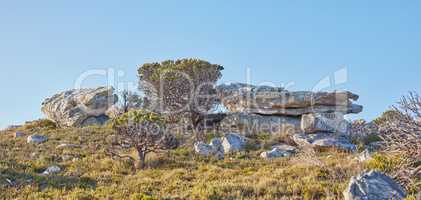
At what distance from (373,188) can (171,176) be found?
22.2 feet

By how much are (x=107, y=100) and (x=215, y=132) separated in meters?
12.3

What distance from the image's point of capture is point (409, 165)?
34.3ft

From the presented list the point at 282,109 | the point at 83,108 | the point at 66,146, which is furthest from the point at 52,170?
the point at 83,108

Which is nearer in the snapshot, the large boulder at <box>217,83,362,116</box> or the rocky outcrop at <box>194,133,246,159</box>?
the rocky outcrop at <box>194,133,246,159</box>

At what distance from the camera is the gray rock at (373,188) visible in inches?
340

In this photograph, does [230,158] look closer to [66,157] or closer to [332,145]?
[332,145]

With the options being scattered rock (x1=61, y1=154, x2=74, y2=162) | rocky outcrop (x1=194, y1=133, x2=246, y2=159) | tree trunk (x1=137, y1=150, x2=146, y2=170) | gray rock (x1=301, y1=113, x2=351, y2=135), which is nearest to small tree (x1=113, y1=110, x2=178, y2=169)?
tree trunk (x1=137, y1=150, x2=146, y2=170)

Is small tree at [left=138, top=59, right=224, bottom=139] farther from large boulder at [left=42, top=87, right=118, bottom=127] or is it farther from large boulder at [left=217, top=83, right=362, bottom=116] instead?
large boulder at [left=42, top=87, right=118, bottom=127]

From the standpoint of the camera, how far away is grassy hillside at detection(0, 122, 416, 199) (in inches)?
418

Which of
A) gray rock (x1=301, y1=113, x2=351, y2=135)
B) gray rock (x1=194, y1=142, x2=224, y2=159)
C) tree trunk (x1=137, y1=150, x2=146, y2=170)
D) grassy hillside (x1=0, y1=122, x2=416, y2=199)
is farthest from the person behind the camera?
gray rock (x1=301, y1=113, x2=351, y2=135)

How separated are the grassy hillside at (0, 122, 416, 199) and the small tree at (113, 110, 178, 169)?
1.88 feet

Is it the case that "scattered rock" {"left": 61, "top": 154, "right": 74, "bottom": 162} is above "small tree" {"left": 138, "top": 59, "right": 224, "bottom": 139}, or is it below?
below

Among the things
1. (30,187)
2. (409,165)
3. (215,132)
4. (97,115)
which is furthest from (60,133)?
(409,165)

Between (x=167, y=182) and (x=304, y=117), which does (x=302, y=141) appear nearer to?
(x=304, y=117)
